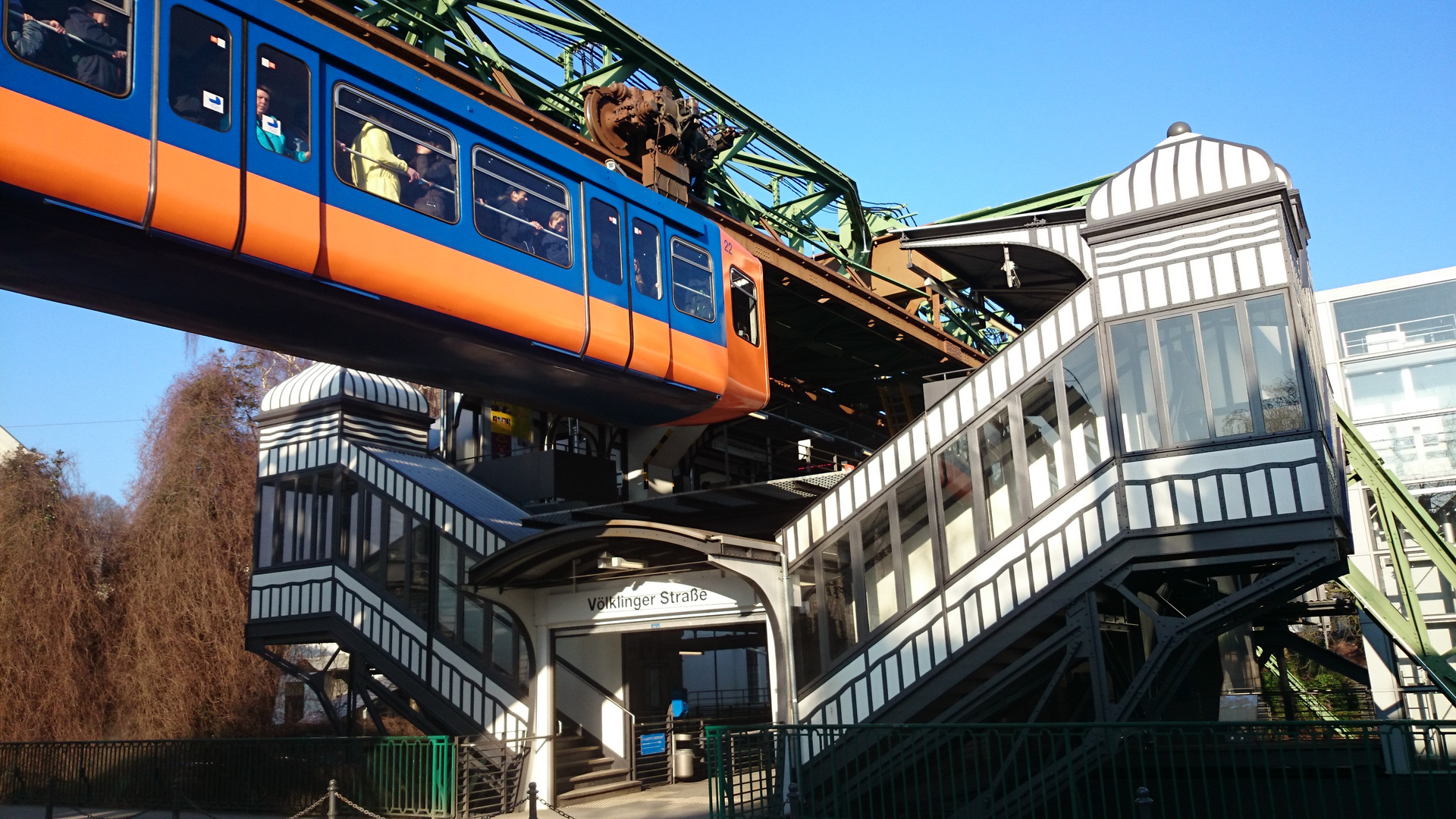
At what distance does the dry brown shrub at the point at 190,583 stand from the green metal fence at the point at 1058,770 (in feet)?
63.2

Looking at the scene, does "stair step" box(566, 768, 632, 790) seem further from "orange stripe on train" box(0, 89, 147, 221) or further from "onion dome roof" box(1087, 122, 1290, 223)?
"orange stripe on train" box(0, 89, 147, 221)

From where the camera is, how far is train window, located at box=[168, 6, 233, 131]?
845cm

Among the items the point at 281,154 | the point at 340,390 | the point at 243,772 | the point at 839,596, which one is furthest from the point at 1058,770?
the point at 340,390

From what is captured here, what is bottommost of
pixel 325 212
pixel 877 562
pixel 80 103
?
pixel 877 562

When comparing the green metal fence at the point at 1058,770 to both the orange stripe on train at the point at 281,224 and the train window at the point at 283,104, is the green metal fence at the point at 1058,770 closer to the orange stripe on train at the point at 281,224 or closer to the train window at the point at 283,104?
the orange stripe on train at the point at 281,224

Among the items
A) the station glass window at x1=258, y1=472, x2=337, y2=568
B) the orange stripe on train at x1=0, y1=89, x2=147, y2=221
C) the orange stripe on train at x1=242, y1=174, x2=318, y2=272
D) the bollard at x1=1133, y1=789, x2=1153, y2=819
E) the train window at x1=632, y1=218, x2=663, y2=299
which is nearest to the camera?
the orange stripe on train at x1=0, y1=89, x2=147, y2=221

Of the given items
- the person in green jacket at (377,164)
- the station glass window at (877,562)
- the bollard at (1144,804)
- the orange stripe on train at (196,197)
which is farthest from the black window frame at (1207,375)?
the orange stripe on train at (196,197)

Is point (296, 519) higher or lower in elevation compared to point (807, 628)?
higher

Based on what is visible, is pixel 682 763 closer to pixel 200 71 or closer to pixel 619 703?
pixel 619 703

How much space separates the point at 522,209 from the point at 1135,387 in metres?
6.92

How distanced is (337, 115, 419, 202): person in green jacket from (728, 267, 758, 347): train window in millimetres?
5551

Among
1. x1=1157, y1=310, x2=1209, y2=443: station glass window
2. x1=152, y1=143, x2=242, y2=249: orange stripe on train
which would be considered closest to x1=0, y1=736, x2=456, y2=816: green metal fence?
x1=152, y1=143, x2=242, y2=249: orange stripe on train

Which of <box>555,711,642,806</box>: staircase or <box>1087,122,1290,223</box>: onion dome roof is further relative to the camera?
<box>555,711,642,806</box>: staircase

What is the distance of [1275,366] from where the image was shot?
11609 millimetres
